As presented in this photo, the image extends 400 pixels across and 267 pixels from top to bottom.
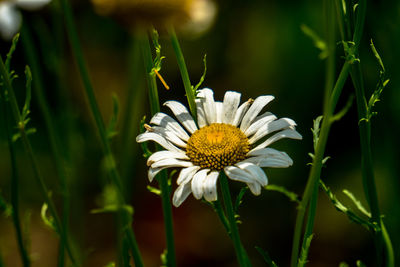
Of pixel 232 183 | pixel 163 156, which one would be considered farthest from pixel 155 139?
pixel 232 183

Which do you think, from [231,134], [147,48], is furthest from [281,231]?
[147,48]

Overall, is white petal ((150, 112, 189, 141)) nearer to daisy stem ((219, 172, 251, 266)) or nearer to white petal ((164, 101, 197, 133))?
white petal ((164, 101, 197, 133))

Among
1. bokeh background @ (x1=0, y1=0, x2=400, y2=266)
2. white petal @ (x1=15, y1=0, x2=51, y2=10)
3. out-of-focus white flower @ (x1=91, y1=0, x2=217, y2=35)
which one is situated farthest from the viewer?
bokeh background @ (x1=0, y1=0, x2=400, y2=266)

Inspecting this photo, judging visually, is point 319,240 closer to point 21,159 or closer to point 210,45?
point 210,45

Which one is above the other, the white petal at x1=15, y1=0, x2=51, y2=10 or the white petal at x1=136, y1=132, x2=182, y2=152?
the white petal at x1=15, y1=0, x2=51, y2=10

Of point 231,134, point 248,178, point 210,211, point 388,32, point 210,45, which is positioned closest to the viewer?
point 248,178

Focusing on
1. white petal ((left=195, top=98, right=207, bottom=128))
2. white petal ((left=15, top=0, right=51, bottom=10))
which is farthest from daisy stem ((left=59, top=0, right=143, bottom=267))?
white petal ((left=15, top=0, right=51, bottom=10))

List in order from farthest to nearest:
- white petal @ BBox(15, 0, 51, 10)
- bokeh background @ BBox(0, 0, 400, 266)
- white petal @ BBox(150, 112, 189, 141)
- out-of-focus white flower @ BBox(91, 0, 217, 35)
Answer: bokeh background @ BBox(0, 0, 400, 266) → white petal @ BBox(15, 0, 51, 10) → white petal @ BBox(150, 112, 189, 141) → out-of-focus white flower @ BBox(91, 0, 217, 35)
